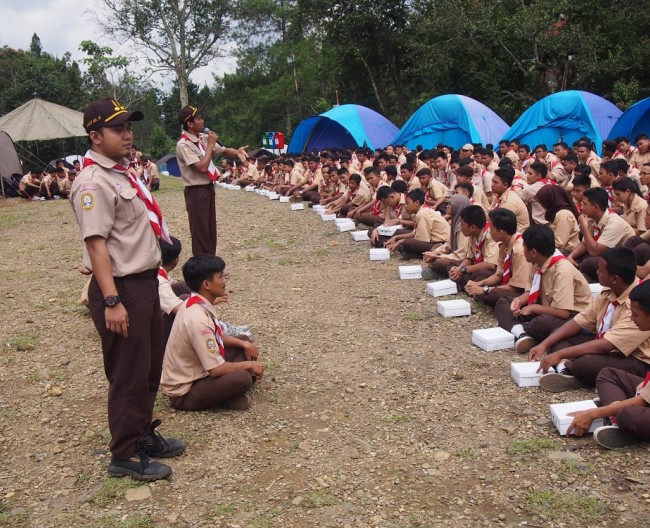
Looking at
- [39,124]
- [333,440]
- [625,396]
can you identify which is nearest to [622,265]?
[625,396]

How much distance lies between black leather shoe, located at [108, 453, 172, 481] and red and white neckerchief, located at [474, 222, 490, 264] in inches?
149

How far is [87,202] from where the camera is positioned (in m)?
2.85

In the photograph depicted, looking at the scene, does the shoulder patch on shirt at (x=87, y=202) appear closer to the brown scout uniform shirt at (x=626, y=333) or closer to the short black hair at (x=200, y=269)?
the short black hair at (x=200, y=269)

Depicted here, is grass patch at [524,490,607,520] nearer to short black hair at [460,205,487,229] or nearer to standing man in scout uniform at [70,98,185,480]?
standing man in scout uniform at [70,98,185,480]

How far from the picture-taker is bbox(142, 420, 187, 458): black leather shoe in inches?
131

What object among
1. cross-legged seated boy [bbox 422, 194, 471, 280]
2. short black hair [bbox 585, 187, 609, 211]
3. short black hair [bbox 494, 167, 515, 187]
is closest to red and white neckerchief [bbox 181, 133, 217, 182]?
cross-legged seated boy [bbox 422, 194, 471, 280]

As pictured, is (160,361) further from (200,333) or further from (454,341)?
(454,341)

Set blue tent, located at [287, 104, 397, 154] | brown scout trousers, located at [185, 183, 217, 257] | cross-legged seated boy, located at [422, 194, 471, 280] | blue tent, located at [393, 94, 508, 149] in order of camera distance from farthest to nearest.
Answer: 1. blue tent, located at [287, 104, 397, 154]
2. blue tent, located at [393, 94, 508, 149]
3. cross-legged seated boy, located at [422, 194, 471, 280]
4. brown scout trousers, located at [185, 183, 217, 257]

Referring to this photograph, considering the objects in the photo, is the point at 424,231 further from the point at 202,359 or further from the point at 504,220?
the point at 202,359

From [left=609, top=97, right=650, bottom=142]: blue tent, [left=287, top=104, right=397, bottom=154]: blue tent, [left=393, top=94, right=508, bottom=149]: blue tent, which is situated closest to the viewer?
[left=609, top=97, right=650, bottom=142]: blue tent

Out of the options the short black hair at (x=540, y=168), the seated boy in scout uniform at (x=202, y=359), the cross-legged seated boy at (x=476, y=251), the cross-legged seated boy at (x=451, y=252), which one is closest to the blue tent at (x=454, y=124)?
the short black hair at (x=540, y=168)

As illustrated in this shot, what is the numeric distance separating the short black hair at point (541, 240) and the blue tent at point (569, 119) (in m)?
10.3

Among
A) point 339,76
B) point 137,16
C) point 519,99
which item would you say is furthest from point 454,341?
point 137,16

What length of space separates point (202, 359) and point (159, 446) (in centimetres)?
55
